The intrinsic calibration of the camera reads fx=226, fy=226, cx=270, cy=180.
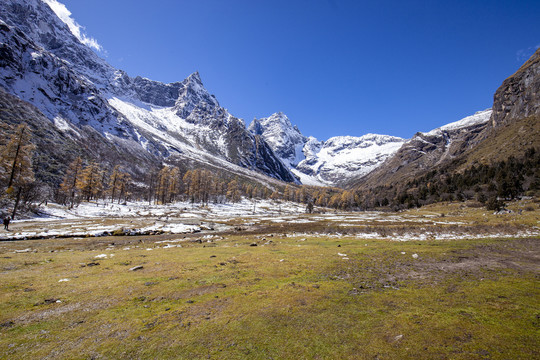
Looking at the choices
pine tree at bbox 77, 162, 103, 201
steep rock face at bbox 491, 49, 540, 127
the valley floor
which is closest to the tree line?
pine tree at bbox 77, 162, 103, 201

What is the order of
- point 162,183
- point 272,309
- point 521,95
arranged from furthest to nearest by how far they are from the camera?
point 521,95 → point 162,183 → point 272,309

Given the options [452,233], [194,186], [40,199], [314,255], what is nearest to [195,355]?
[314,255]

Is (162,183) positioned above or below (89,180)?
above

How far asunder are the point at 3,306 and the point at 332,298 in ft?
41.5

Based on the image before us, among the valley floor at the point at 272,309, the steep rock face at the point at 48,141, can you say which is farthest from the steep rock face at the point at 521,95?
the steep rock face at the point at 48,141

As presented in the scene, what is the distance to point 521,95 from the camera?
6855 inches

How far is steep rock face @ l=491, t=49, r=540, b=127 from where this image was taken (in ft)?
526

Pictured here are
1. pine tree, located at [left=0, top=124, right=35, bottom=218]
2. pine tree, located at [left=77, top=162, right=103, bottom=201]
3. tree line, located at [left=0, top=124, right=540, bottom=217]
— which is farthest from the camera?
pine tree, located at [left=77, top=162, right=103, bottom=201]

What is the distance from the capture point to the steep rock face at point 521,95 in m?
160

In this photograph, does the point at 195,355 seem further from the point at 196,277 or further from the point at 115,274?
the point at 115,274

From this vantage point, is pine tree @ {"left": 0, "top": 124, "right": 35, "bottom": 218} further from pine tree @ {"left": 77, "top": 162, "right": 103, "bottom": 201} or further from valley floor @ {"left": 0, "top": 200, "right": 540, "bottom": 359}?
valley floor @ {"left": 0, "top": 200, "right": 540, "bottom": 359}

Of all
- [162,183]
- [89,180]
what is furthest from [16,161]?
[162,183]

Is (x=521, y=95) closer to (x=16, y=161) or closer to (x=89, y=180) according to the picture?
(x=16, y=161)

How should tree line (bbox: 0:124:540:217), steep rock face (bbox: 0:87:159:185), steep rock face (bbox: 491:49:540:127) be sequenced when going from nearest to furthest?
tree line (bbox: 0:124:540:217), steep rock face (bbox: 0:87:159:185), steep rock face (bbox: 491:49:540:127)
